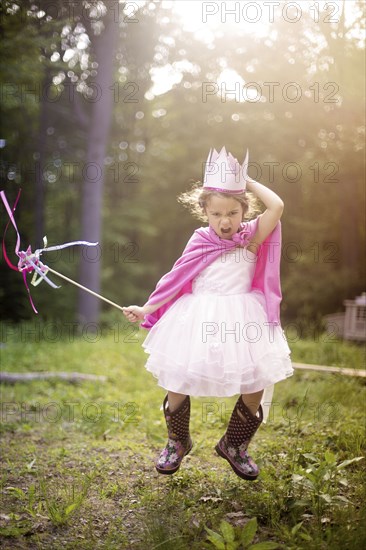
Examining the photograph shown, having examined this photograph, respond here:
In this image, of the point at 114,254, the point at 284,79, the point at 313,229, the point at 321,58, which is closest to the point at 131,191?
the point at 114,254

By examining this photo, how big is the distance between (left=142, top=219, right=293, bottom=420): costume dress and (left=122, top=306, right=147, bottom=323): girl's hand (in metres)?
0.11

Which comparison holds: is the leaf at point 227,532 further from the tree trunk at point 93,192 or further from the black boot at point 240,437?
the tree trunk at point 93,192

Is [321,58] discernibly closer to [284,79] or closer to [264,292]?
[284,79]

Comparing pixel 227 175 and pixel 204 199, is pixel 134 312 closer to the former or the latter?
pixel 204 199

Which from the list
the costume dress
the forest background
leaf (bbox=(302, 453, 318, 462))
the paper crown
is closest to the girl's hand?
the costume dress

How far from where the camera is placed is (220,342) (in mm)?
3090

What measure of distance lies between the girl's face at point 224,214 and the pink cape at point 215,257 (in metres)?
0.04

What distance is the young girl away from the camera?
309cm

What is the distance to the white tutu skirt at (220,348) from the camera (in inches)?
121

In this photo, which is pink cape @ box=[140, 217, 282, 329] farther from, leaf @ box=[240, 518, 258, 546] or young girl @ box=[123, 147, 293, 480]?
leaf @ box=[240, 518, 258, 546]

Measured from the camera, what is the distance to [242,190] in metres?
3.29

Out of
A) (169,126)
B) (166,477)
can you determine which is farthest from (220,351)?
(169,126)

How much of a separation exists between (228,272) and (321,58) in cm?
366

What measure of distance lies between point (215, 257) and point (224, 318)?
0.41 meters
